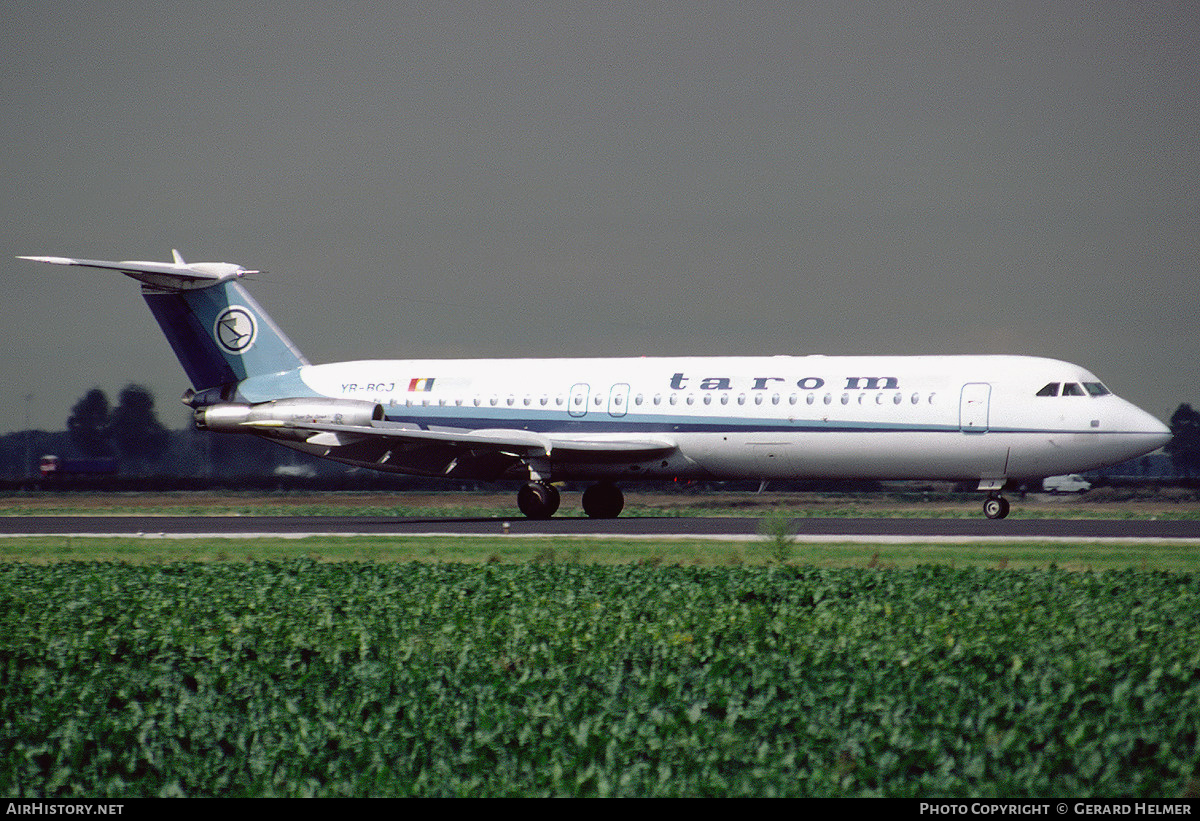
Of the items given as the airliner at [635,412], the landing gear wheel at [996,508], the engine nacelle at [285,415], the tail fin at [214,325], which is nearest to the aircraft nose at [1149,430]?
the airliner at [635,412]

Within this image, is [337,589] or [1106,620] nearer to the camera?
[1106,620]

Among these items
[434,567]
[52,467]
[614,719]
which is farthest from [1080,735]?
[52,467]

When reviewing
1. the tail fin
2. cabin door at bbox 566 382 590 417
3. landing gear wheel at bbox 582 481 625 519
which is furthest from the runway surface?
the tail fin

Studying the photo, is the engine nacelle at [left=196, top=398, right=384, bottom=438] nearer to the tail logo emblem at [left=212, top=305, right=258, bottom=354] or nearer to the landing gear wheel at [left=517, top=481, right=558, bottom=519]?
the tail logo emblem at [left=212, top=305, right=258, bottom=354]

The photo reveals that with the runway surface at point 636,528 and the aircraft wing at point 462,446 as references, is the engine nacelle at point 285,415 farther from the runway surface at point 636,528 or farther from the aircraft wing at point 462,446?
the runway surface at point 636,528

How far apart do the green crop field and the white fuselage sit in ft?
49.6

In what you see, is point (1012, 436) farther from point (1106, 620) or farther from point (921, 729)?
point (921, 729)

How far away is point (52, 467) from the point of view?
90750 millimetres

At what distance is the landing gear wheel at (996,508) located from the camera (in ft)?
109

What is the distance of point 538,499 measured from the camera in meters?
35.8

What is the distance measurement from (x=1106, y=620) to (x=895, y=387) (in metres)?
18.7

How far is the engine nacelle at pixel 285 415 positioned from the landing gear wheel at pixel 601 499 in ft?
20.7

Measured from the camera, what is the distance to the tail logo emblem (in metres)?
39.7

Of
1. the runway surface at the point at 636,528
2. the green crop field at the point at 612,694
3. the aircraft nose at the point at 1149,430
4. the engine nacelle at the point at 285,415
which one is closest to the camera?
the green crop field at the point at 612,694
